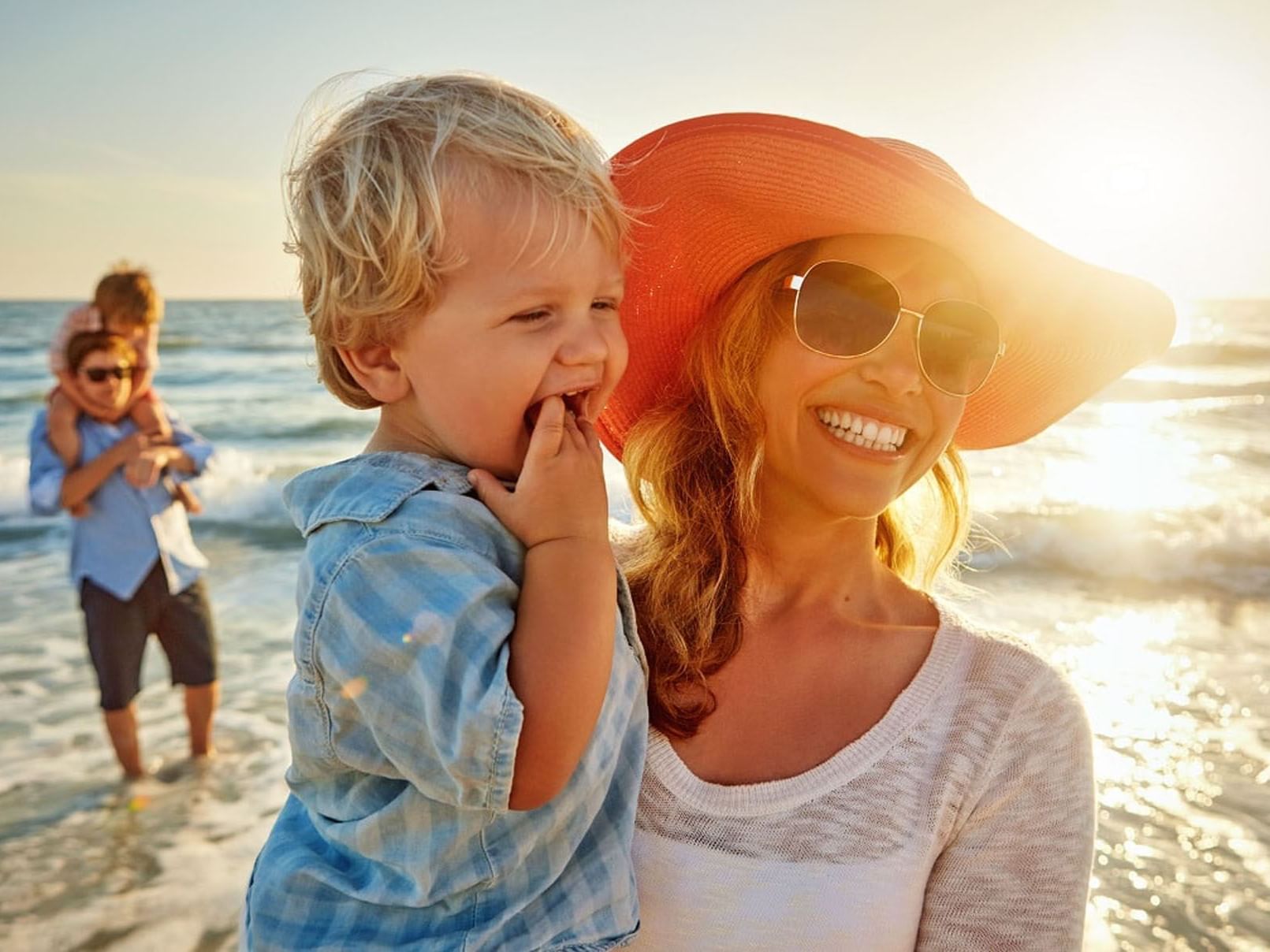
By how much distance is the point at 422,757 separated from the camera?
1.51 meters

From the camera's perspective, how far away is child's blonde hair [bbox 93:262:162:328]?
19.7ft

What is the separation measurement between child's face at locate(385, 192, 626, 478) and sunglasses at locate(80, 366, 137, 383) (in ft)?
15.2

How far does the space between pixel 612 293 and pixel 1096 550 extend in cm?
958

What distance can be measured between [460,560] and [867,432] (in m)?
1.02

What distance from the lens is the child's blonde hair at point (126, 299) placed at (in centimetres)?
601

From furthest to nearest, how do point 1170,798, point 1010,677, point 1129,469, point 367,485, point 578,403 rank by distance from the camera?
1. point 1129,469
2. point 1170,798
3. point 1010,677
4. point 578,403
5. point 367,485

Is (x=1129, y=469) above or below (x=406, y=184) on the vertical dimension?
below

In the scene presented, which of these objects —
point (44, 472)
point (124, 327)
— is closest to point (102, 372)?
point (124, 327)

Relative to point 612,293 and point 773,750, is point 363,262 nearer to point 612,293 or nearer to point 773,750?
point 612,293

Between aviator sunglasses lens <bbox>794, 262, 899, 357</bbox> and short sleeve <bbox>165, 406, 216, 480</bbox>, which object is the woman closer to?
aviator sunglasses lens <bbox>794, 262, 899, 357</bbox>

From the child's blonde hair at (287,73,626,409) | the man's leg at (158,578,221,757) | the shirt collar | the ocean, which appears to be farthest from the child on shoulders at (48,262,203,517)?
the shirt collar

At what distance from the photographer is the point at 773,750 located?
1.99 metres

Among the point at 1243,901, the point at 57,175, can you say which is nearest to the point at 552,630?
the point at 1243,901

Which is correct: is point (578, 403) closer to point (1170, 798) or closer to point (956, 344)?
point (956, 344)
